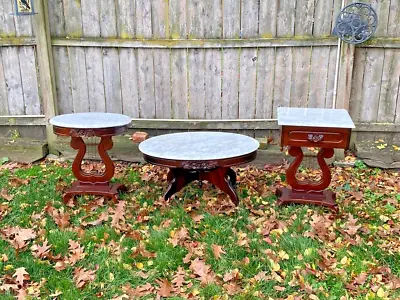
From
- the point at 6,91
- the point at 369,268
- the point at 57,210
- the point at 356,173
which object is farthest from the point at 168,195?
the point at 6,91

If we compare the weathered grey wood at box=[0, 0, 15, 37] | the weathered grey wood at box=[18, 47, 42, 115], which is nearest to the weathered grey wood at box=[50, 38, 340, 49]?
the weathered grey wood at box=[18, 47, 42, 115]

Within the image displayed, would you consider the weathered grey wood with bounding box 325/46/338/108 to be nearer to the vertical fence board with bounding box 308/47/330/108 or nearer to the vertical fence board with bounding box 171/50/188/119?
the vertical fence board with bounding box 308/47/330/108

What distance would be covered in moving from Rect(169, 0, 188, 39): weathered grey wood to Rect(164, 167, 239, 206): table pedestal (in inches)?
65.9

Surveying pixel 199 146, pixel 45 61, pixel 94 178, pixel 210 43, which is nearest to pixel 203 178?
pixel 199 146

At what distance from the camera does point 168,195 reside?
404 centimetres

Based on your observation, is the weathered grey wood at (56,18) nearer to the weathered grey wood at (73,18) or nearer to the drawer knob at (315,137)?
the weathered grey wood at (73,18)

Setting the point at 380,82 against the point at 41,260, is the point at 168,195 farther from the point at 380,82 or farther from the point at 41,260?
the point at 380,82

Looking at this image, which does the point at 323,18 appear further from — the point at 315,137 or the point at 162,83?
the point at 162,83

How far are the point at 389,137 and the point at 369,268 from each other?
2372 mm

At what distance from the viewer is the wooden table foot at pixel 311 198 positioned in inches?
153

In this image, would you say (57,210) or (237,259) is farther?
(57,210)

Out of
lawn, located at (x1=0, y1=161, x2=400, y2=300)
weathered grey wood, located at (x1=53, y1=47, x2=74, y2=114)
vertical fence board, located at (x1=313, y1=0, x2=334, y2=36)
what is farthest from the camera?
weathered grey wood, located at (x1=53, y1=47, x2=74, y2=114)

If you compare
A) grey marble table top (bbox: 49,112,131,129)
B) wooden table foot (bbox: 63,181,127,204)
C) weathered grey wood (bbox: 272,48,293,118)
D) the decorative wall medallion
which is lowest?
wooden table foot (bbox: 63,181,127,204)

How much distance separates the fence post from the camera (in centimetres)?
487
